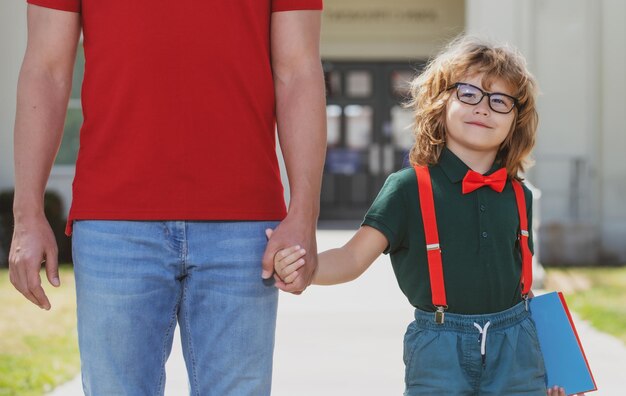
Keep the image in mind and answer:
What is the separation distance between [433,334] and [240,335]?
2.41 ft

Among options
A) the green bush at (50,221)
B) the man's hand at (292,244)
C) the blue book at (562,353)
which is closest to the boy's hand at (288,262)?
the man's hand at (292,244)

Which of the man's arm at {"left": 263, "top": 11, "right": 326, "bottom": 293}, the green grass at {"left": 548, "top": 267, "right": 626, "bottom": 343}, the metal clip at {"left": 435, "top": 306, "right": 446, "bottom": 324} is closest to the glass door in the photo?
the green grass at {"left": 548, "top": 267, "right": 626, "bottom": 343}

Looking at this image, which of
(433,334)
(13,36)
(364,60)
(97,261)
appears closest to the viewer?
(97,261)

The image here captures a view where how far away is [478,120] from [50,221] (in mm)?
9729

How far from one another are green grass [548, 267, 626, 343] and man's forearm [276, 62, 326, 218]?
533cm

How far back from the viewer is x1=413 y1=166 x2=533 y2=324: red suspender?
9.47 ft

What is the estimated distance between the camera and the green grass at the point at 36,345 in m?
5.74

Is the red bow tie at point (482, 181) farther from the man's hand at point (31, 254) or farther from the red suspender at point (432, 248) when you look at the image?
the man's hand at point (31, 254)

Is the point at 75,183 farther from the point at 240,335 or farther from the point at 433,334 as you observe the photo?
the point at 433,334

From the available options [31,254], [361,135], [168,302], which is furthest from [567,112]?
[31,254]

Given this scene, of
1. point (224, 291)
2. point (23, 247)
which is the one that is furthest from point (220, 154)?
point (23, 247)

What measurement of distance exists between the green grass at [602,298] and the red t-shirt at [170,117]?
5.52 m

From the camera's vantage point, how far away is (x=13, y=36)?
13.1 meters

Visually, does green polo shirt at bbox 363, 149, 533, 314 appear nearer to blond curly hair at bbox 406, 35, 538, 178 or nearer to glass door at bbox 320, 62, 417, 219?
blond curly hair at bbox 406, 35, 538, 178
